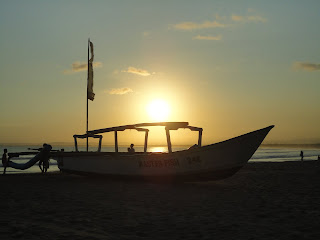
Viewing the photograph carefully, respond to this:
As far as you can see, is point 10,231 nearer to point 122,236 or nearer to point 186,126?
point 122,236

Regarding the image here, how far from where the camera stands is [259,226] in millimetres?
8273

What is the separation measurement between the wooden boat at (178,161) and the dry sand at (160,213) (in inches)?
37.9

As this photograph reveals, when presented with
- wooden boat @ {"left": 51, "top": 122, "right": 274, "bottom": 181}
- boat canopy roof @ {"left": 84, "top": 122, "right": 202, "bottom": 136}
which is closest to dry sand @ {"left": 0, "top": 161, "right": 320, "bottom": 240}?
wooden boat @ {"left": 51, "top": 122, "right": 274, "bottom": 181}

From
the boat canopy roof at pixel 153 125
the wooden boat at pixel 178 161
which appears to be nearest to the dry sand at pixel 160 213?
the wooden boat at pixel 178 161

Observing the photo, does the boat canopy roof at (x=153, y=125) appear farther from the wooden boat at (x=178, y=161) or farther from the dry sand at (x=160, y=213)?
the dry sand at (x=160, y=213)

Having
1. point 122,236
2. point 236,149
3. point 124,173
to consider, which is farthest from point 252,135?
point 122,236

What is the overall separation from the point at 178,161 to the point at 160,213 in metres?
6.45

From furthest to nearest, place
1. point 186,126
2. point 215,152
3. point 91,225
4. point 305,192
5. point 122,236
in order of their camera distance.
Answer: point 186,126
point 215,152
point 305,192
point 91,225
point 122,236

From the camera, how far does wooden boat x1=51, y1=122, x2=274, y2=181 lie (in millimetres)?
15242

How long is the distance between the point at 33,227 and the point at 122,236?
2043 mm

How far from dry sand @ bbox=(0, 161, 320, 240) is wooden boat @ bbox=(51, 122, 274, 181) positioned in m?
0.96

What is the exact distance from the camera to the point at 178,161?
53.3 ft

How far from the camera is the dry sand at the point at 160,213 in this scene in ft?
24.7

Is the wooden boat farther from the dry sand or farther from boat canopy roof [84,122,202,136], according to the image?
the dry sand
